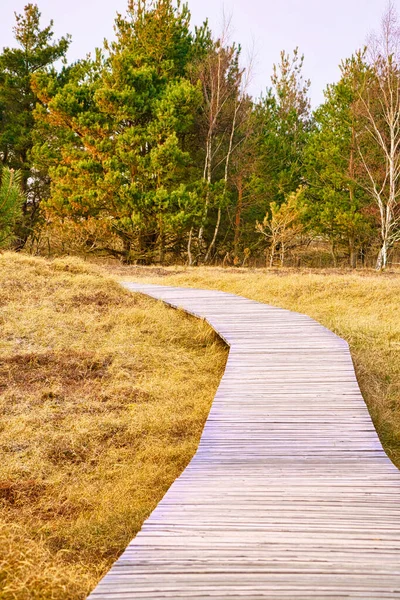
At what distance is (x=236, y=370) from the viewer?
4.64 metres

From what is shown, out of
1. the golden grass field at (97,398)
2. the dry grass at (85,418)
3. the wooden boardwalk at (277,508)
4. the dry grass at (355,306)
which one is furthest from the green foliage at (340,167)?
the wooden boardwalk at (277,508)

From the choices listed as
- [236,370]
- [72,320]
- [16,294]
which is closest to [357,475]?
[236,370]

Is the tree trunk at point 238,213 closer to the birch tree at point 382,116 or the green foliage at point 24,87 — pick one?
the birch tree at point 382,116

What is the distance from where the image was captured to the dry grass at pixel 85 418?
2746mm

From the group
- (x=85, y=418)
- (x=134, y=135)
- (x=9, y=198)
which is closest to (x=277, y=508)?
(x=85, y=418)

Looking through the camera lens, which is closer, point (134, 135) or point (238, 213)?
point (134, 135)

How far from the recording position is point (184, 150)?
57.7ft

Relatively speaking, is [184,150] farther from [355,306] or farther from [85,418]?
[85,418]

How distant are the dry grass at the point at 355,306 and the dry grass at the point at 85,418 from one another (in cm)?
158

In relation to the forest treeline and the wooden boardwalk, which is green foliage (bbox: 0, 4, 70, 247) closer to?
the forest treeline

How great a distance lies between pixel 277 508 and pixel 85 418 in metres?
2.42

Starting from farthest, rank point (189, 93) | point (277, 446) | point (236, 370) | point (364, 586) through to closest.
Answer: point (189, 93) → point (236, 370) → point (277, 446) → point (364, 586)

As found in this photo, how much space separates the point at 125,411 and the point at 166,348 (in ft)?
5.90

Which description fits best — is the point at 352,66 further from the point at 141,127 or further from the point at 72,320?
the point at 72,320
